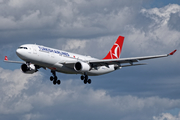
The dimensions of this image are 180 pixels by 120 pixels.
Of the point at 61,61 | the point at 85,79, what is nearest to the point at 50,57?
the point at 61,61

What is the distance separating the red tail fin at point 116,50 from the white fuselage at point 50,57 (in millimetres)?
10113

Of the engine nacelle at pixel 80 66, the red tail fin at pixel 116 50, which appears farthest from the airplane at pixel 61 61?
the red tail fin at pixel 116 50

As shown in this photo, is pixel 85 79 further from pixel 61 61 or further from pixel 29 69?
pixel 29 69

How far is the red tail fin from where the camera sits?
3258 inches

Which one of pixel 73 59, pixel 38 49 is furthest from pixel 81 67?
pixel 38 49

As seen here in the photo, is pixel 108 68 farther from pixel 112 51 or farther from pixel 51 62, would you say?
pixel 51 62

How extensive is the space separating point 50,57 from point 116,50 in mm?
22918

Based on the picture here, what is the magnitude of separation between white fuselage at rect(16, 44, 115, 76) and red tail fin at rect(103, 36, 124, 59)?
10.1m

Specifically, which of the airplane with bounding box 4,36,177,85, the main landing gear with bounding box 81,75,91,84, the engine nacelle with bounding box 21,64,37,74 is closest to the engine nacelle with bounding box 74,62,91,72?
the airplane with bounding box 4,36,177,85

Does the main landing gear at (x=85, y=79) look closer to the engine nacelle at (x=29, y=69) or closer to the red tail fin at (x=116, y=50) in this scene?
the engine nacelle at (x=29, y=69)

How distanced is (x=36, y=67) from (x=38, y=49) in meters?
7.43

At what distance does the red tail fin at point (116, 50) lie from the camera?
82.8 metres

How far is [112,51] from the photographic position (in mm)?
83625

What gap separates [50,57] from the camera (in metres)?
65.5
